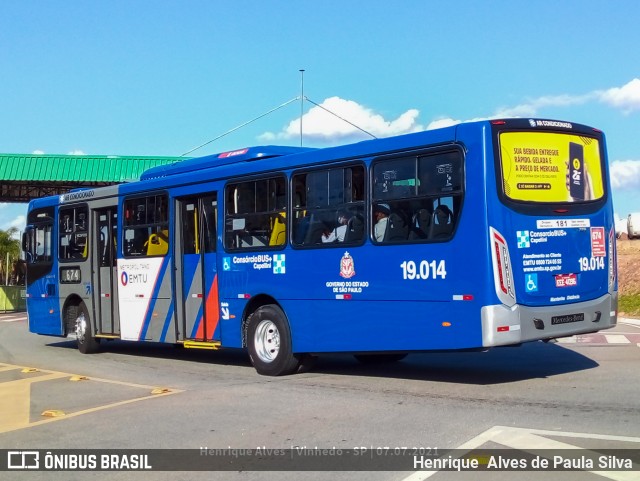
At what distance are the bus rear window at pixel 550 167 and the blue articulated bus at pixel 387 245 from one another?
2 centimetres

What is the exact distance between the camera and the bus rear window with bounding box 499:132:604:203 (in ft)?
30.4

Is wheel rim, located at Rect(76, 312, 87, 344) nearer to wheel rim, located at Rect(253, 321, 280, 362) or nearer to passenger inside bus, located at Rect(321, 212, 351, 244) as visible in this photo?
wheel rim, located at Rect(253, 321, 280, 362)

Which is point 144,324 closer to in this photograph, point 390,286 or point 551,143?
point 390,286

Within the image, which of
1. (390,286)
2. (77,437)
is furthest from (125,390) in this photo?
(390,286)

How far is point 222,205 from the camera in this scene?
41.2 ft

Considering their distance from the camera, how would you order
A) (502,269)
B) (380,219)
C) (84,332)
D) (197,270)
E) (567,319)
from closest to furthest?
(502,269) → (567,319) → (380,219) → (197,270) → (84,332)

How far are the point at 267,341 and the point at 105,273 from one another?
5135mm

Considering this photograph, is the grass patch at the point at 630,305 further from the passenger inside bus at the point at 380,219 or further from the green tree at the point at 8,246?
the green tree at the point at 8,246

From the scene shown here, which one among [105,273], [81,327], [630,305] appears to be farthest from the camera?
[630,305]

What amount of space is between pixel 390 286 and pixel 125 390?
4.03m

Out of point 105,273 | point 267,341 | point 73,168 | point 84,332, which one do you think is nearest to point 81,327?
point 84,332

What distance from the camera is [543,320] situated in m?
9.38

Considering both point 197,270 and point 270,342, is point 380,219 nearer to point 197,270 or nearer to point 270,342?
point 270,342

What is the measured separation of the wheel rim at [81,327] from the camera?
16.0m
